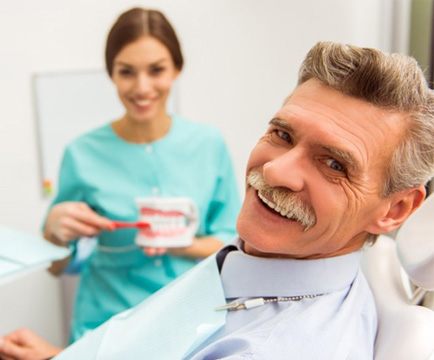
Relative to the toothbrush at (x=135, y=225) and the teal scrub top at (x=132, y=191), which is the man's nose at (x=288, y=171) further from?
the teal scrub top at (x=132, y=191)

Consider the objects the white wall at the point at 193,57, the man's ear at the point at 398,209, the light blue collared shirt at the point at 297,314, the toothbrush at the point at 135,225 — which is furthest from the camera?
the white wall at the point at 193,57

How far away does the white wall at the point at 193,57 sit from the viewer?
1800 millimetres

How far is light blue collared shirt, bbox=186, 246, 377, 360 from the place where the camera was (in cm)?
79

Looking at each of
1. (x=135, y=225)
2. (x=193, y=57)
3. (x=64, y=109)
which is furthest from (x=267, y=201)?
(x=193, y=57)

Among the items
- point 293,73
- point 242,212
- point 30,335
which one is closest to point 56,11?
point 293,73

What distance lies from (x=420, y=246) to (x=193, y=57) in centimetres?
145

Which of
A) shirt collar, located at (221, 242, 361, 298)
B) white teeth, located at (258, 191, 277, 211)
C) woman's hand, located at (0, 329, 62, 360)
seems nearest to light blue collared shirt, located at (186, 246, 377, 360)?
shirt collar, located at (221, 242, 361, 298)

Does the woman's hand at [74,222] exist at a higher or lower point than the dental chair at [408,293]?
lower

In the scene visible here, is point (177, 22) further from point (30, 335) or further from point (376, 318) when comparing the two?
point (376, 318)

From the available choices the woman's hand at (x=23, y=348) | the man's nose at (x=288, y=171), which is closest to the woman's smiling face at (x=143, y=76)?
the woman's hand at (x=23, y=348)

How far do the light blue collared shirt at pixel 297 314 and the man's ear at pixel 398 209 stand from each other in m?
0.06

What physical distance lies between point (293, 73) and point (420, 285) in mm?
1194

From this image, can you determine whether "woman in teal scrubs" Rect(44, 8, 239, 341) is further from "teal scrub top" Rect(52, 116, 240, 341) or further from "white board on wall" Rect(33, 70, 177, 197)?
"white board on wall" Rect(33, 70, 177, 197)

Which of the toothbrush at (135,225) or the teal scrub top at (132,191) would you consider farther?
the teal scrub top at (132,191)
